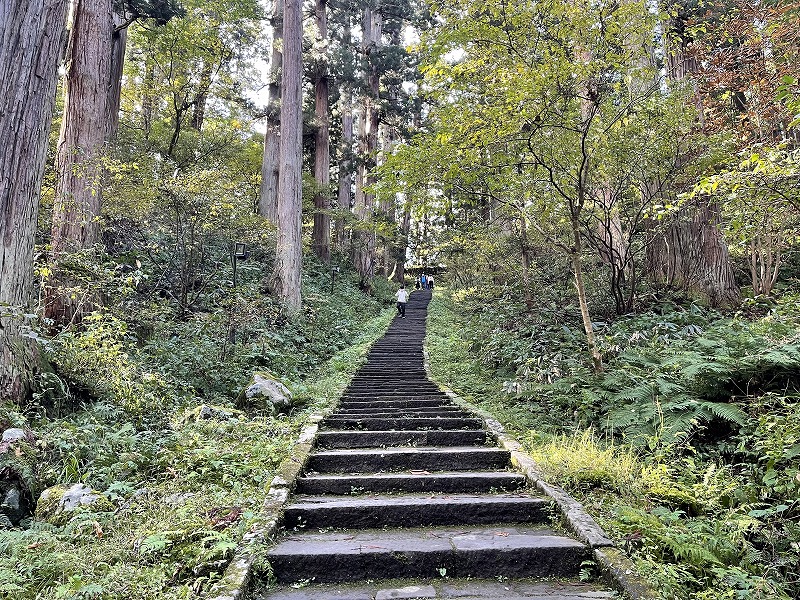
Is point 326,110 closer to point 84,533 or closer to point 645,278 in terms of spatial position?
point 645,278

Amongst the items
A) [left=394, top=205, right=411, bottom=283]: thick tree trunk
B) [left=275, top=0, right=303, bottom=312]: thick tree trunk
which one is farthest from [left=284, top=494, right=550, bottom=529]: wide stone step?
[left=394, top=205, right=411, bottom=283]: thick tree trunk

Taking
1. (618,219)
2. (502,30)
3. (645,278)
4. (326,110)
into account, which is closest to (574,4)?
(502,30)

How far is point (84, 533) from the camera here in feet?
11.4

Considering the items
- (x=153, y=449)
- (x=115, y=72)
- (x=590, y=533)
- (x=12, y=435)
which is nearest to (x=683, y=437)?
(x=590, y=533)

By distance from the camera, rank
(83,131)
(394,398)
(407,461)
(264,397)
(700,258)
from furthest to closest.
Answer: (700,258) < (83,131) < (394,398) < (264,397) < (407,461)

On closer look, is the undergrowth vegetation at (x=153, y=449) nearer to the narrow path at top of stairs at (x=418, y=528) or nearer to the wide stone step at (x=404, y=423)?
the narrow path at top of stairs at (x=418, y=528)

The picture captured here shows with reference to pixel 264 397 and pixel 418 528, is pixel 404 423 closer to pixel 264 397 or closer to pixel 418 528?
pixel 264 397

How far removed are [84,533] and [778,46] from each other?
11.1 metres

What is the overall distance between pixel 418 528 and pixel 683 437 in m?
2.57

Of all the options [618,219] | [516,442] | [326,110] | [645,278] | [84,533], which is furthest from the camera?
[326,110]

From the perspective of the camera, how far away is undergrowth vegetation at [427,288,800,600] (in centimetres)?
315

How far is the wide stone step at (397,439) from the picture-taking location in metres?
5.80

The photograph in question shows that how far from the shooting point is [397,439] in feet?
19.1

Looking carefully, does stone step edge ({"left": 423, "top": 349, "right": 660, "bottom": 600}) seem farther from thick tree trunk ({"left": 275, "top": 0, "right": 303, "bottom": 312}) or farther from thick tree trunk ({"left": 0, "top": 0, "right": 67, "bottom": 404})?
thick tree trunk ({"left": 275, "top": 0, "right": 303, "bottom": 312})
